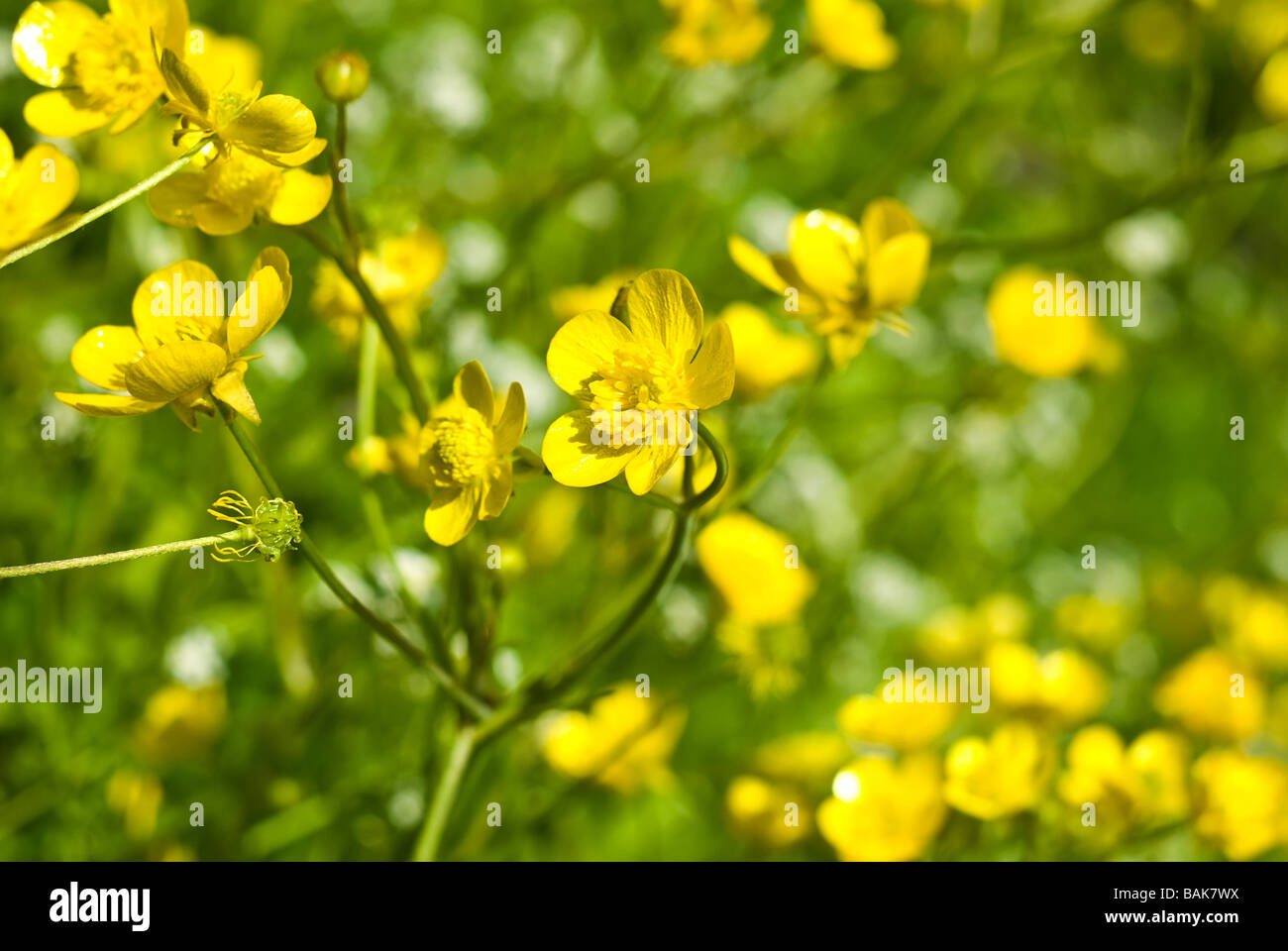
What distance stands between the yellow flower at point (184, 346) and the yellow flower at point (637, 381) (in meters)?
0.22

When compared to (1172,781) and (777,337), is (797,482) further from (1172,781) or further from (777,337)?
(1172,781)

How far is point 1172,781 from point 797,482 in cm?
79

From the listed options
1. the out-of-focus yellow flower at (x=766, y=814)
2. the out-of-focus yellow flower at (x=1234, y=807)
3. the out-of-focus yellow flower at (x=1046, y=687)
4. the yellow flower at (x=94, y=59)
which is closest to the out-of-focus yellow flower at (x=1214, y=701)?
the out-of-focus yellow flower at (x=1046, y=687)

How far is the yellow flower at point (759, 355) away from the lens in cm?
131

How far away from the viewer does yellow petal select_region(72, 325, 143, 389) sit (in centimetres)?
88

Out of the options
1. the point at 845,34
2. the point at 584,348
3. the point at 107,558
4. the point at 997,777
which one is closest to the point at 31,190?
the point at 107,558

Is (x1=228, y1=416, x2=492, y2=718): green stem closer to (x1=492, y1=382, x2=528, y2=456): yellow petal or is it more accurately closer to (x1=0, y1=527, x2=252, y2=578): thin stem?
(x1=0, y1=527, x2=252, y2=578): thin stem

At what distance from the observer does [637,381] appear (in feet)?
2.86

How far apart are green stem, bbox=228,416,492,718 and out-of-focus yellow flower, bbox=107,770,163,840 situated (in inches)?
23.8

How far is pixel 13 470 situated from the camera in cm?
149

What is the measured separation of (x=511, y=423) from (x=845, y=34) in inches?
35.7

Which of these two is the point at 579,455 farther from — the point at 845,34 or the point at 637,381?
the point at 845,34

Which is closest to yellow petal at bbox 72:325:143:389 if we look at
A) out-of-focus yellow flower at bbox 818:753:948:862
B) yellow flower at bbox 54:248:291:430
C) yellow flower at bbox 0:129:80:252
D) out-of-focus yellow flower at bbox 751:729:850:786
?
yellow flower at bbox 54:248:291:430

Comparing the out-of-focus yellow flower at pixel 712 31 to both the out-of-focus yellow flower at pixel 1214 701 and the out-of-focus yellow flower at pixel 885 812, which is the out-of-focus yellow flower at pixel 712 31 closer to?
the out-of-focus yellow flower at pixel 885 812
